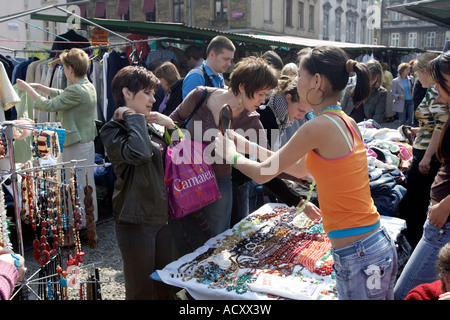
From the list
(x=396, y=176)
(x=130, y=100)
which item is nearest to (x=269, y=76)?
(x=130, y=100)

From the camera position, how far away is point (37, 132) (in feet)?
7.50

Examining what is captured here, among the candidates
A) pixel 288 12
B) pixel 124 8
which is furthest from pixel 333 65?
pixel 288 12

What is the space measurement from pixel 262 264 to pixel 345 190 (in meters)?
0.99

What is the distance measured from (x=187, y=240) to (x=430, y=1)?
15.1 ft

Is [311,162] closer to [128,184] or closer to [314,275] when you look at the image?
[314,275]

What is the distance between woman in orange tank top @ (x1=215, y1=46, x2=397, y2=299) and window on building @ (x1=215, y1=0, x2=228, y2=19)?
80.3 ft

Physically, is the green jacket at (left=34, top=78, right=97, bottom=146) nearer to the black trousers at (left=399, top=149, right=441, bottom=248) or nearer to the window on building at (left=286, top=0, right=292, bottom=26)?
the black trousers at (left=399, top=149, right=441, bottom=248)

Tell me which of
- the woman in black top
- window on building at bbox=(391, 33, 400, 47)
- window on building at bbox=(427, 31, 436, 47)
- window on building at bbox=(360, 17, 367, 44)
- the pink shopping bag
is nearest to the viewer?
the woman in black top

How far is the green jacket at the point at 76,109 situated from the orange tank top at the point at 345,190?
10.2ft

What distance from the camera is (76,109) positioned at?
441 centimetres

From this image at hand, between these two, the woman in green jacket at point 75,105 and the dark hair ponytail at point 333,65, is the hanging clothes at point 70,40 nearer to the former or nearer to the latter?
the woman in green jacket at point 75,105

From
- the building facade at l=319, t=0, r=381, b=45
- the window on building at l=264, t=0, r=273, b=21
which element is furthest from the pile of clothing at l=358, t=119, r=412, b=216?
the building facade at l=319, t=0, r=381, b=45

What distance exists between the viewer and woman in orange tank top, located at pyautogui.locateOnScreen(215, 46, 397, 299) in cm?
176

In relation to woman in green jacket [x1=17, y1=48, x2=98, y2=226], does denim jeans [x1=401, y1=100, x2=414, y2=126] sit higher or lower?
lower
